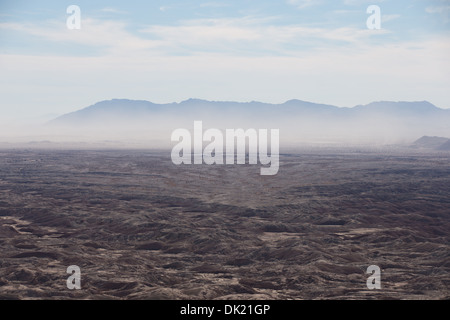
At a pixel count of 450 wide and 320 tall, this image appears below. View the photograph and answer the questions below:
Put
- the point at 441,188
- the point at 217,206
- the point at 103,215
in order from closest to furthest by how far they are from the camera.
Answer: the point at 103,215, the point at 217,206, the point at 441,188

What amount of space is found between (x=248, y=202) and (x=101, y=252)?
32782mm

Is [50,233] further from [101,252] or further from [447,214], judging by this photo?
[447,214]

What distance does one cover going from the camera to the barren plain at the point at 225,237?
41.7 meters

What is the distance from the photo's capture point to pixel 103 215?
2795 inches

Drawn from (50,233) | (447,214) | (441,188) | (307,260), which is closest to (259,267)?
(307,260)

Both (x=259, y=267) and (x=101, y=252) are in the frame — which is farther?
(x=101, y=252)

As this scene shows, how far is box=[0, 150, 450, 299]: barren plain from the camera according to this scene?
41719 mm

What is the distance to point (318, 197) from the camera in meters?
87.1

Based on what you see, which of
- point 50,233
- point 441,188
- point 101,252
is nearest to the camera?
point 101,252

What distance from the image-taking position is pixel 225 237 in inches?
2309
